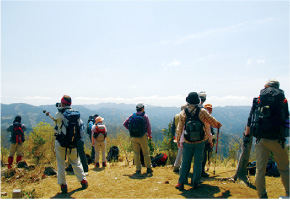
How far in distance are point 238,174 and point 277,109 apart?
2477 millimetres

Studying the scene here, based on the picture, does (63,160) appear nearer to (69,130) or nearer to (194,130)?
(69,130)

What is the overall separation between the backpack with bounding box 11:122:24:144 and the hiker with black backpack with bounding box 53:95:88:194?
5.39 metres

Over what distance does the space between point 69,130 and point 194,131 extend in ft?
9.63

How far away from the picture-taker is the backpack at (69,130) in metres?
4.91

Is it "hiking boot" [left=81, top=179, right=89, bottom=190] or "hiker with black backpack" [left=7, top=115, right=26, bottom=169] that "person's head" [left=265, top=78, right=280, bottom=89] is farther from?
"hiker with black backpack" [left=7, top=115, right=26, bottom=169]

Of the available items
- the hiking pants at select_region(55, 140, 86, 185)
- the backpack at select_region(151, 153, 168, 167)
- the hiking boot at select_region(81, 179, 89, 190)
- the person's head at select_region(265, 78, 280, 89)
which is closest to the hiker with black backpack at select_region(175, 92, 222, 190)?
the person's head at select_region(265, 78, 280, 89)

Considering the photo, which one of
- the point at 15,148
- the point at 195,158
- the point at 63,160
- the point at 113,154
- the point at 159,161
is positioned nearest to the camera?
the point at 195,158

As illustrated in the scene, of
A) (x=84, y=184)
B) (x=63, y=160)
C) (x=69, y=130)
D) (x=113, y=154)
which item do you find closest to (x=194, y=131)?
(x=69, y=130)

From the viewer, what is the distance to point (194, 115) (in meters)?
4.62

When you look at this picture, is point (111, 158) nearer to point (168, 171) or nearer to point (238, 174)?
point (168, 171)

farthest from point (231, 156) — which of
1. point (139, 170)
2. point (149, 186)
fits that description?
point (149, 186)

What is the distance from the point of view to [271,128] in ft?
12.1

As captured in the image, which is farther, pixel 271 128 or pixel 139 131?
pixel 139 131

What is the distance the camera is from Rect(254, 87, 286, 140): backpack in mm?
3695
